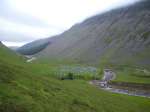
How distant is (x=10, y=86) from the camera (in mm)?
35594

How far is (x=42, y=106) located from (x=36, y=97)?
3.03 metres

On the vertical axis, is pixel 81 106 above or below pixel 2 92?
below

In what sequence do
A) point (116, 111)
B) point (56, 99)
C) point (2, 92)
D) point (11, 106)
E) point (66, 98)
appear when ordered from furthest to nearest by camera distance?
point (116, 111)
point (66, 98)
point (56, 99)
point (2, 92)
point (11, 106)

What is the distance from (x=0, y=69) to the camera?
42.5 metres

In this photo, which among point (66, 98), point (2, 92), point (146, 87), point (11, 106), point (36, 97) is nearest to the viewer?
point (11, 106)

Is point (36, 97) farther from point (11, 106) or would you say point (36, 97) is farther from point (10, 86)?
point (11, 106)

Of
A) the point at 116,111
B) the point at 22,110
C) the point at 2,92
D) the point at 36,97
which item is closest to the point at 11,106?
the point at 22,110

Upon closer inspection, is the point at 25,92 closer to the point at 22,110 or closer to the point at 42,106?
the point at 42,106

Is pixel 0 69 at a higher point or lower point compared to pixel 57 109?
higher

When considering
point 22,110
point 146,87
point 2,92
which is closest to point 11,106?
point 22,110

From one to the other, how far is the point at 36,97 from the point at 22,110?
6.68 metres

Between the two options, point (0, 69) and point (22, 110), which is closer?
point (22, 110)

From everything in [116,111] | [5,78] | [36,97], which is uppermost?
[5,78]

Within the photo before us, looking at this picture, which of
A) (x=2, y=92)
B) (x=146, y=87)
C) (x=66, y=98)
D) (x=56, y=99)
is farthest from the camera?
(x=146, y=87)
